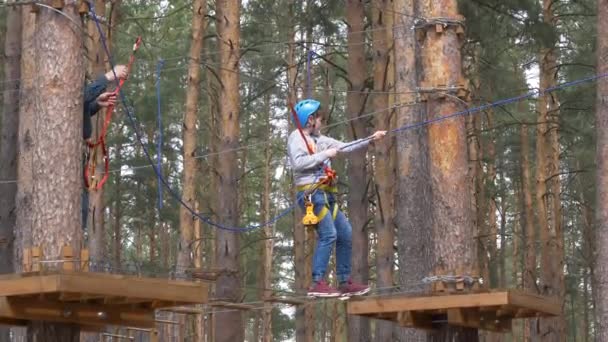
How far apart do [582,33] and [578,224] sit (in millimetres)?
16691

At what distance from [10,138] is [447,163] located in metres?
9.82

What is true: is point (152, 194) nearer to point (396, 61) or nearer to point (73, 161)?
point (396, 61)

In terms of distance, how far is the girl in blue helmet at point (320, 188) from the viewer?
929 cm

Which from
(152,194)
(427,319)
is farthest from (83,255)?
(152,194)

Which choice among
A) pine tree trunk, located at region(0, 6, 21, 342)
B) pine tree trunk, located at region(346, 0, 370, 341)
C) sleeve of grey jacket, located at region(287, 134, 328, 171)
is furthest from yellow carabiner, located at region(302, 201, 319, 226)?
pine tree trunk, located at region(346, 0, 370, 341)

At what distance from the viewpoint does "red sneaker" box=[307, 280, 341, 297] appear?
9.20 metres

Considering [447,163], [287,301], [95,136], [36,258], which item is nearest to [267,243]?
[95,136]

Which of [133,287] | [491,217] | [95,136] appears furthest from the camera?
[491,217]

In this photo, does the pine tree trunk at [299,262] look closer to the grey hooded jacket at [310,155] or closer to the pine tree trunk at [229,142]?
the pine tree trunk at [229,142]

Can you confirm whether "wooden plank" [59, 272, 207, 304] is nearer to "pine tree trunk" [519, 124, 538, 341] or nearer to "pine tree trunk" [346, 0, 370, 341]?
"pine tree trunk" [346, 0, 370, 341]

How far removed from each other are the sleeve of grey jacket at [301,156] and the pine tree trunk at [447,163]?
91cm

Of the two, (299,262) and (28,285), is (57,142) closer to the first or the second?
(28,285)

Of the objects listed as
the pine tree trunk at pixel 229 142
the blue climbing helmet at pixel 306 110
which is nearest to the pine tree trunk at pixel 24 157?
the pine tree trunk at pixel 229 142

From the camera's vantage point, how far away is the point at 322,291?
9.25m
